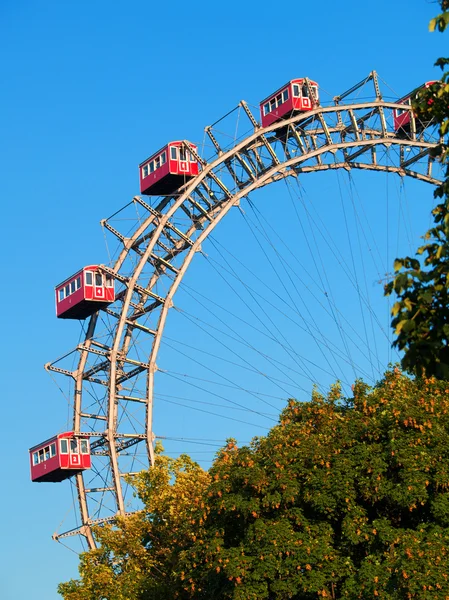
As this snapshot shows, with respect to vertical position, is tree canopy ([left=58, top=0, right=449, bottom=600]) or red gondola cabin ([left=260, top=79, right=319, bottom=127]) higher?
red gondola cabin ([left=260, top=79, right=319, bottom=127])

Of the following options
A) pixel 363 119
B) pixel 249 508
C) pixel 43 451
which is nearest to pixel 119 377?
pixel 43 451

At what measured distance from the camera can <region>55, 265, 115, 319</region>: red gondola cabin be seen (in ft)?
208

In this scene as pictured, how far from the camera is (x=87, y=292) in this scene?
2486 inches

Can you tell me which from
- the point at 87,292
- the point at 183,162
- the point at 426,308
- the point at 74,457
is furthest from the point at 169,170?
the point at 426,308

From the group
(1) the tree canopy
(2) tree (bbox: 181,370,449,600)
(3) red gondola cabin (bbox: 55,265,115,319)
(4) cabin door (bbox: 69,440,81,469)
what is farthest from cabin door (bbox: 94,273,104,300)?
(2) tree (bbox: 181,370,449,600)

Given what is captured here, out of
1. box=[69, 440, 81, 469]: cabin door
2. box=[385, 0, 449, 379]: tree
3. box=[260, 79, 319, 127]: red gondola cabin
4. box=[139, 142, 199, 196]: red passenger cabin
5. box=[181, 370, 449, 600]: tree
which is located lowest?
box=[385, 0, 449, 379]: tree

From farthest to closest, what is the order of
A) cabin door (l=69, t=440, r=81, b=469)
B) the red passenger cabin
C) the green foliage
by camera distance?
the red passenger cabin
cabin door (l=69, t=440, r=81, b=469)
the green foliage

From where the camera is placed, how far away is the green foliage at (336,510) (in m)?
35.2

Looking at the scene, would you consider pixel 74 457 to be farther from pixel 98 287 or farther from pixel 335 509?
pixel 335 509

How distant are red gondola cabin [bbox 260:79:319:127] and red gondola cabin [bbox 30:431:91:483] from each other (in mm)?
21184

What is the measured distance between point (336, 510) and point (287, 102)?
105 feet

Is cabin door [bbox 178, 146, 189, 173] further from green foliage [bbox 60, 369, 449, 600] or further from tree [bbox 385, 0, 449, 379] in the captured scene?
tree [bbox 385, 0, 449, 379]

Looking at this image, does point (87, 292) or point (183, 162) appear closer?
point (87, 292)

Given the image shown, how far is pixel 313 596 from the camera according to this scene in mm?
36594
